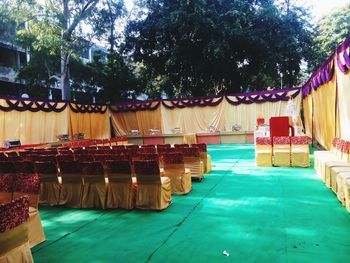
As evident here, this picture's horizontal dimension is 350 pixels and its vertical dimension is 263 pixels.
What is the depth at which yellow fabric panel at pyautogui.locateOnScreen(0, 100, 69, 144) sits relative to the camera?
13.7 metres

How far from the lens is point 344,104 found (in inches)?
295

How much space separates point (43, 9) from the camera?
1786 cm

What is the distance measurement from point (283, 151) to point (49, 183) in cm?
565

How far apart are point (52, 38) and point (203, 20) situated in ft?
27.0

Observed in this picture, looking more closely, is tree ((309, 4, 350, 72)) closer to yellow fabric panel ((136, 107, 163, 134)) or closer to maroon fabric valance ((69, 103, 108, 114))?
yellow fabric panel ((136, 107, 163, 134))

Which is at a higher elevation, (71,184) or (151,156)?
(151,156)

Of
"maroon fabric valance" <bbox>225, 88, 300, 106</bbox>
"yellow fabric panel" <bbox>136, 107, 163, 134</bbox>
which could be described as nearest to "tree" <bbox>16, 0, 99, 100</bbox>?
"yellow fabric panel" <bbox>136, 107, 163, 134</bbox>

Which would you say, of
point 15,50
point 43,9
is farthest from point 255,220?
point 15,50

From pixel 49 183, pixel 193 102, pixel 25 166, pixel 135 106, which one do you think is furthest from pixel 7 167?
pixel 135 106

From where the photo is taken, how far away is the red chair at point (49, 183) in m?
5.52

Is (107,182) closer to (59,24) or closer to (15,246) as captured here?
(15,246)

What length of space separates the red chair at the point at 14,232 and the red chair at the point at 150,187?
7.48 ft

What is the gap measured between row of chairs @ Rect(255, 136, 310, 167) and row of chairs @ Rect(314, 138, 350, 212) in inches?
27.9

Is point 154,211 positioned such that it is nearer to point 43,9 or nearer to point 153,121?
point 153,121
